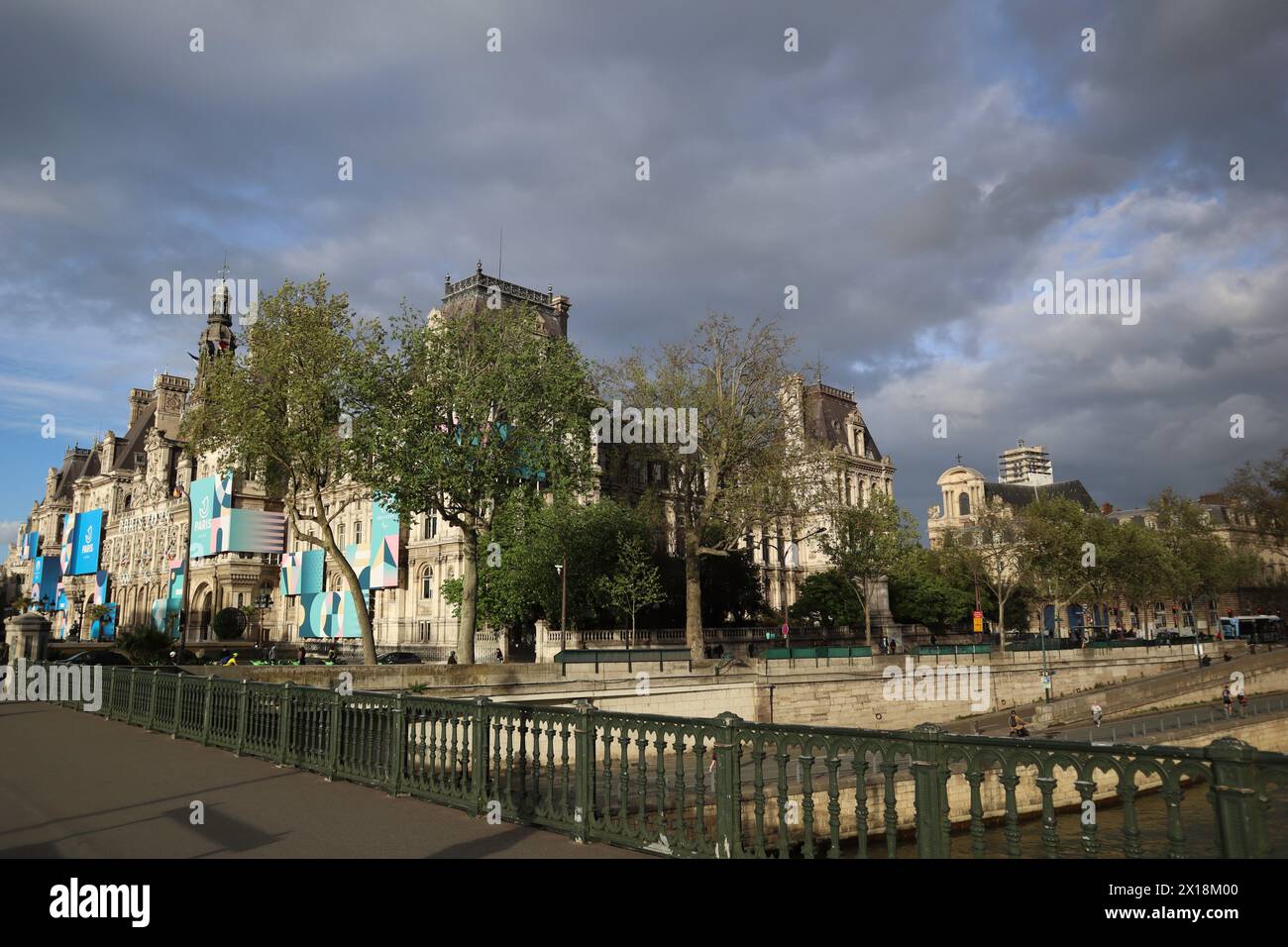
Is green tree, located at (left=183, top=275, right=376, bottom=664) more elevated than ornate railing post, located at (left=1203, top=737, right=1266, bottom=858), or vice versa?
green tree, located at (left=183, top=275, right=376, bottom=664)

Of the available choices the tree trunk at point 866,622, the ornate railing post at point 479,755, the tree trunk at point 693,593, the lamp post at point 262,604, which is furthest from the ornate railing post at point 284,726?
the lamp post at point 262,604

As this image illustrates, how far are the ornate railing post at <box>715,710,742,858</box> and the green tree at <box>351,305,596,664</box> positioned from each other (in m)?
25.5

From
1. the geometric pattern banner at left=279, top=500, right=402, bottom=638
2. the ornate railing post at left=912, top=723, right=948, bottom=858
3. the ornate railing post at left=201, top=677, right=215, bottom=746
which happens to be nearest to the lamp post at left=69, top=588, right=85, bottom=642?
the geometric pattern banner at left=279, top=500, right=402, bottom=638

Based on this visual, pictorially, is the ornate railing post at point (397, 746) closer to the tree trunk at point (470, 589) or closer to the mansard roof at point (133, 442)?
the tree trunk at point (470, 589)

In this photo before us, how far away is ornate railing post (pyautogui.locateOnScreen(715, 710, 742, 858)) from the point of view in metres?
7.21

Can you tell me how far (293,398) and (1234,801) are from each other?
31580 mm

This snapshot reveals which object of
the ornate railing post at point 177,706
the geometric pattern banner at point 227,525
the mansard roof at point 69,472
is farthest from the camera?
the mansard roof at point 69,472

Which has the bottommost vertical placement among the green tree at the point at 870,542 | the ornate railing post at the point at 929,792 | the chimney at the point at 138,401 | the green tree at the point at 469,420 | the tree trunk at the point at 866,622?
the tree trunk at the point at 866,622

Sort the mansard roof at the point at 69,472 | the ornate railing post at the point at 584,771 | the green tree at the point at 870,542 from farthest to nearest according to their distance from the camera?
1. the mansard roof at the point at 69,472
2. the green tree at the point at 870,542
3. the ornate railing post at the point at 584,771

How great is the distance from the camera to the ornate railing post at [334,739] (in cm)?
1228

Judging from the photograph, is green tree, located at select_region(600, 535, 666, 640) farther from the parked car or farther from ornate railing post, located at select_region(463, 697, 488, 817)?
ornate railing post, located at select_region(463, 697, 488, 817)

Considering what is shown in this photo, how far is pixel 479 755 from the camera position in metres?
9.75

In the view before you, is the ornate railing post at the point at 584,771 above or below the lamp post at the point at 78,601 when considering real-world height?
above

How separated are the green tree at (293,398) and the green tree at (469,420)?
1013 millimetres
